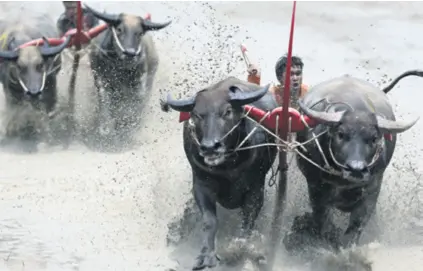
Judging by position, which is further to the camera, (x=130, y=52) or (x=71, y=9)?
(x=71, y=9)

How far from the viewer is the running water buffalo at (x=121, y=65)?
10.6m

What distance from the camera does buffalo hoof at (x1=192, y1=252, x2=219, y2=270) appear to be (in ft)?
23.5

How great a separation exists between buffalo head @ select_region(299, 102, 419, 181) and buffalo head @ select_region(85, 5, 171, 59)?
3665mm

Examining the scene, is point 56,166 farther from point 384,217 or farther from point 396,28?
point 396,28

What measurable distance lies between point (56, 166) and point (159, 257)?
2.44 meters

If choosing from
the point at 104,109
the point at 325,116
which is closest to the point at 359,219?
the point at 325,116

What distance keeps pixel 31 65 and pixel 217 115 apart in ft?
12.0

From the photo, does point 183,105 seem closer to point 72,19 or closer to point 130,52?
point 130,52

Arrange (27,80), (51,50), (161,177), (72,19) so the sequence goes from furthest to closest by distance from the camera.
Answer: (72,19) < (51,50) < (27,80) < (161,177)

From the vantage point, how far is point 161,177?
30.3 ft

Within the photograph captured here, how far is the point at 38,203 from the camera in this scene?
29.7ft

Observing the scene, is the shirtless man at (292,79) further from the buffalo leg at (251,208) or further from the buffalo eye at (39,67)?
the buffalo eye at (39,67)

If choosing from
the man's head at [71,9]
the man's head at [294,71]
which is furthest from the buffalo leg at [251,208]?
the man's head at [71,9]

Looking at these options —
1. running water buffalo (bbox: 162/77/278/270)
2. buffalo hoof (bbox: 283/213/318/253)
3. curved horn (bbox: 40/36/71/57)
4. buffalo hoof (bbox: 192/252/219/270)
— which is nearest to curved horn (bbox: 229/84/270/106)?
running water buffalo (bbox: 162/77/278/270)
